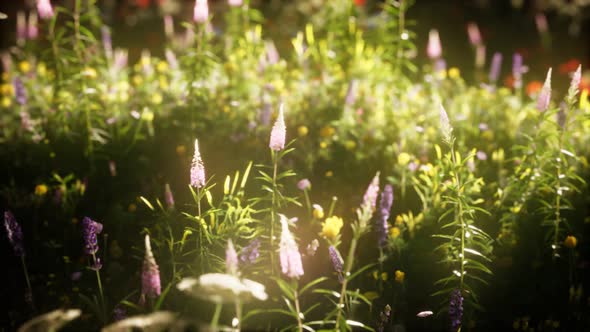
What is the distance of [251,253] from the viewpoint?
7.47 ft

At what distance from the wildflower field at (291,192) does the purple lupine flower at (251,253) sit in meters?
0.01

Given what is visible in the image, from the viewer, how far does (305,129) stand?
322 cm

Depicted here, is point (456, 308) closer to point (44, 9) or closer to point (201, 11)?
point (201, 11)

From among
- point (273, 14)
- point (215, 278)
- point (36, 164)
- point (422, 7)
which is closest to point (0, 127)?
point (36, 164)

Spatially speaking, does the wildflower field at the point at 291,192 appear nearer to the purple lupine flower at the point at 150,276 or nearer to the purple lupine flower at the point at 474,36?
the purple lupine flower at the point at 150,276

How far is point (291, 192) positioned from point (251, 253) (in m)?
0.82

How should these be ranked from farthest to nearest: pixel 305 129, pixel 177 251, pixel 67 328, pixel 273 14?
pixel 273 14 → pixel 305 129 → pixel 177 251 → pixel 67 328

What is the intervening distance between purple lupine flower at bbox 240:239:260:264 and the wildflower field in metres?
0.01

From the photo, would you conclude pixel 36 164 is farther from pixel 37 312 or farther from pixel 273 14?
pixel 273 14

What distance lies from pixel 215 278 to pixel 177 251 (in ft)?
3.58

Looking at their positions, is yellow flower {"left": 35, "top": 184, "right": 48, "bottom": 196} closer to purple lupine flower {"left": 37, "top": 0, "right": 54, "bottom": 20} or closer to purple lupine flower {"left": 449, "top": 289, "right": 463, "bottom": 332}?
purple lupine flower {"left": 37, "top": 0, "right": 54, "bottom": 20}

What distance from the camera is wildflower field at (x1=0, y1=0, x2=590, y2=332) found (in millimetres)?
2320

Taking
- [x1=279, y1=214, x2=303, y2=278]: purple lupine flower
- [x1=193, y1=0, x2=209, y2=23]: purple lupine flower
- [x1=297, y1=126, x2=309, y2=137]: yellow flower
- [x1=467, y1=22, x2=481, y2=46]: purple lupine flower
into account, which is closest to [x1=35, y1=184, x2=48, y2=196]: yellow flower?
[x1=193, y1=0, x2=209, y2=23]: purple lupine flower

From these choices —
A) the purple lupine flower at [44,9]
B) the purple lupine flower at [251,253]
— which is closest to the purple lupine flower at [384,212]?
the purple lupine flower at [251,253]
